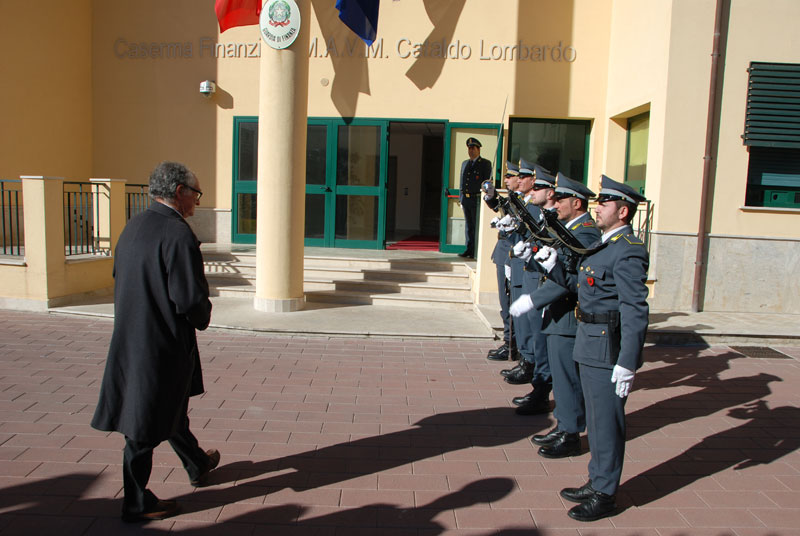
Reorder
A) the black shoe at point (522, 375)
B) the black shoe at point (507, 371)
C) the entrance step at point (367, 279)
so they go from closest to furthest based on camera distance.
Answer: the black shoe at point (522, 375) < the black shoe at point (507, 371) < the entrance step at point (367, 279)

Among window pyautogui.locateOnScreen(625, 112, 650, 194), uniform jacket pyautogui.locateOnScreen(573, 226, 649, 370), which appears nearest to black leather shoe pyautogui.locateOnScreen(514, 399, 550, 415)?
uniform jacket pyautogui.locateOnScreen(573, 226, 649, 370)

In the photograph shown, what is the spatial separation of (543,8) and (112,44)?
8597mm

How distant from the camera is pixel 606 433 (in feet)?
11.1

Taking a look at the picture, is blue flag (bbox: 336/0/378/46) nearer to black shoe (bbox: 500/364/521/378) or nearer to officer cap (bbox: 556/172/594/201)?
black shoe (bbox: 500/364/521/378)

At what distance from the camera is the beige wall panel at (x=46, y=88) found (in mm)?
10758

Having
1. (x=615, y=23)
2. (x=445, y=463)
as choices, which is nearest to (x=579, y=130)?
(x=615, y=23)

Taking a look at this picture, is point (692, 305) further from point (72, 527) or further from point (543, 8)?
point (72, 527)

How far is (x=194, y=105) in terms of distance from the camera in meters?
12.0

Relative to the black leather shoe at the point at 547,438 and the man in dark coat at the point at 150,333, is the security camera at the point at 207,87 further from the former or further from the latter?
the black leather shoe at the point at 547,438

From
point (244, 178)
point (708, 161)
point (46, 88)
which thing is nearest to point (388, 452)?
point (708, 161)

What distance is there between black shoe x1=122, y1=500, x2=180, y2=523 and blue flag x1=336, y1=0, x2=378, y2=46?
8481 millimetres

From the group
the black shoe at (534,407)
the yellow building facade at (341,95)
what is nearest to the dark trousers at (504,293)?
the black shoe at (534,407)

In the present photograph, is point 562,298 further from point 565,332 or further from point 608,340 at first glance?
point 608,340

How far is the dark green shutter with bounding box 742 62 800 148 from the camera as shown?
8492 millimetres
